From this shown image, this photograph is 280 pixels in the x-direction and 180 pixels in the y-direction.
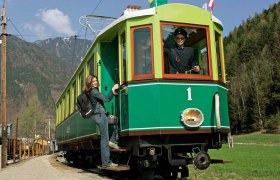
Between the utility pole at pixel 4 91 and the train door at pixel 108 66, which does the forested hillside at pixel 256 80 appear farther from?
the train door at pixel 108 66

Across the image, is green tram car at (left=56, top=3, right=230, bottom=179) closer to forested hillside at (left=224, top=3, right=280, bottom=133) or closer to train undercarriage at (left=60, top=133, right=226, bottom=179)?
train undercarriage at (left=60, top=133, right=226, bottom=179)

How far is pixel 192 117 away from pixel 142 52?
1.56 meters

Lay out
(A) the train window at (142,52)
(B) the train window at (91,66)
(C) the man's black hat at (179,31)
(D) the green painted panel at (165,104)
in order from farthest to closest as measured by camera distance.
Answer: (B) the train window at (91,66) → (C) the man's black hat at (179,31) → (A) the train window at (142,52) → (D) the green painted panel at (165,104)

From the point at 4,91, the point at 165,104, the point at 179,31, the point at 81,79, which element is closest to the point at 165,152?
the point at 165,104

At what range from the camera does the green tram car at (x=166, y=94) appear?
752 cm

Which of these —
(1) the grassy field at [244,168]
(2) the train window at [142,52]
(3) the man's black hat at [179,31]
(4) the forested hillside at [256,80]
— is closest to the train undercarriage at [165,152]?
(2) the train window at [142,52]

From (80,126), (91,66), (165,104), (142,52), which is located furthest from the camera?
(80,126)

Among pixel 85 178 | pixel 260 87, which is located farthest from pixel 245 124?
pixel 85 178

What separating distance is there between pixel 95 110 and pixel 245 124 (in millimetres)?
75433

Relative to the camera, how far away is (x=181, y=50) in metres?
7.95

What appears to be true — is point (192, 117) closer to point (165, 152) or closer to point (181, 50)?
point (165, 152)

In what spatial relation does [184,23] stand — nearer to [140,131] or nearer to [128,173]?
[140,131]

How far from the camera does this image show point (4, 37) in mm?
23953

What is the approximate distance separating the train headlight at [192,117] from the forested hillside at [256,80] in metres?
65.0
